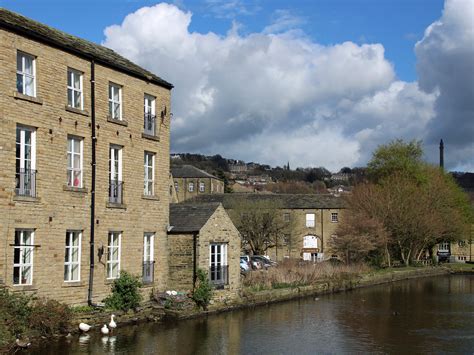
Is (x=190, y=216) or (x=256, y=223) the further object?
(x=256, y=223)

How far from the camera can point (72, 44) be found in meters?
24.1

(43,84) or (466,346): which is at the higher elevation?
(43,84)

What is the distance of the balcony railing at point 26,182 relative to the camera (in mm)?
21156

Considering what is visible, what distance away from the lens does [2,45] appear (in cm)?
2055

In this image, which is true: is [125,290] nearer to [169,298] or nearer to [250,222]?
[169,298]

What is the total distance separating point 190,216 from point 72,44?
30.6 feet

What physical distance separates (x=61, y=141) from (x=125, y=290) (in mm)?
6324

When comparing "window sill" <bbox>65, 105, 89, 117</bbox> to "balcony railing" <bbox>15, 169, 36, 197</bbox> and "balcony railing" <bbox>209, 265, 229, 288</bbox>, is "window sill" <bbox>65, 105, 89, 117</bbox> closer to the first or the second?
"balcony railing" <bbox>15, 169, 36, 197</bbox>

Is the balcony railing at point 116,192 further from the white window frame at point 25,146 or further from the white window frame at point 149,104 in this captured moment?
the white window frame at point 25,146

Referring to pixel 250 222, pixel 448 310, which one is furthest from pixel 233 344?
pixel 250 222

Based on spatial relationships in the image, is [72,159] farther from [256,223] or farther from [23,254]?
[256,223]

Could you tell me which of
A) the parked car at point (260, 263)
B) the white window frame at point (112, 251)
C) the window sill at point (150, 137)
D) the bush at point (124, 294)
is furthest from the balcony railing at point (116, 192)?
the parked car at point (260, 263)

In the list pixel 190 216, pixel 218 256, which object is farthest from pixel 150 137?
pixel 218 256

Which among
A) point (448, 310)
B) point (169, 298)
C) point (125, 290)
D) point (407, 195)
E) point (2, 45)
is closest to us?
point (2, 45)
